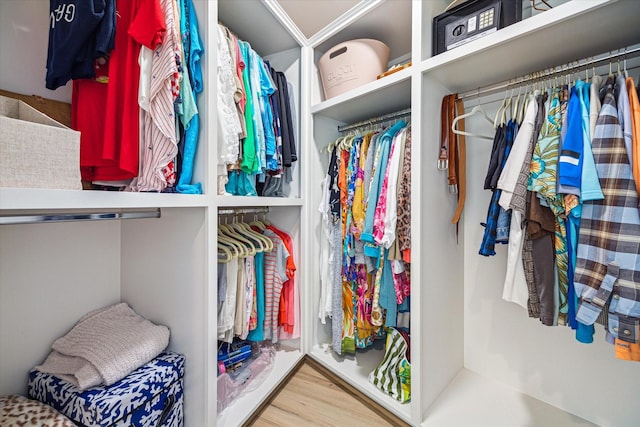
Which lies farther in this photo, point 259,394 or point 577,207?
point 259,394

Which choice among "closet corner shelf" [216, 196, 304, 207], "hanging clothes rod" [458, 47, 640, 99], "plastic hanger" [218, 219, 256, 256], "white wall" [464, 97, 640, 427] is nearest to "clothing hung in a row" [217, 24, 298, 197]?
"closet corner shelf" [216, 196, 304, 207]

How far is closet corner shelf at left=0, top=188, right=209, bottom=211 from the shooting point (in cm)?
54

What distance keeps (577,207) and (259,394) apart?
1.48 meters

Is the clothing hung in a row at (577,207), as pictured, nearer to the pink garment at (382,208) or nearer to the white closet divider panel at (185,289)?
the pink garment at (382,208)

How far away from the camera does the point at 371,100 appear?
1.41 meters

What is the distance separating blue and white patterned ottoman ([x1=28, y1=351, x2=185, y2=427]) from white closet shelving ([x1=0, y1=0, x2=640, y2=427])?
0.22ft

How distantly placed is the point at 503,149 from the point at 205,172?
3.83 ft

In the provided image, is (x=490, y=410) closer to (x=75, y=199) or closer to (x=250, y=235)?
(x=250, y=235)

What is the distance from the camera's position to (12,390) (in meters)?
0.89

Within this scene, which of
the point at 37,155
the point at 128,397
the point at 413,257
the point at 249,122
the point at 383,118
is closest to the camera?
the point at 37,155

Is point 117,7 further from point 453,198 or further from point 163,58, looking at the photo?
point 453,198

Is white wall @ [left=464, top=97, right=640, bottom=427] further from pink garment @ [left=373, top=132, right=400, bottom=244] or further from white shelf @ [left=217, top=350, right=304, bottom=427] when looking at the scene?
white shelf @ [left=217, top=350, right=304, bottom=427]

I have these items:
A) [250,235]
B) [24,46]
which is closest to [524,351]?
[250,235]

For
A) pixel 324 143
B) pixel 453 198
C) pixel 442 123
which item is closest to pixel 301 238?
pixel 324 143
